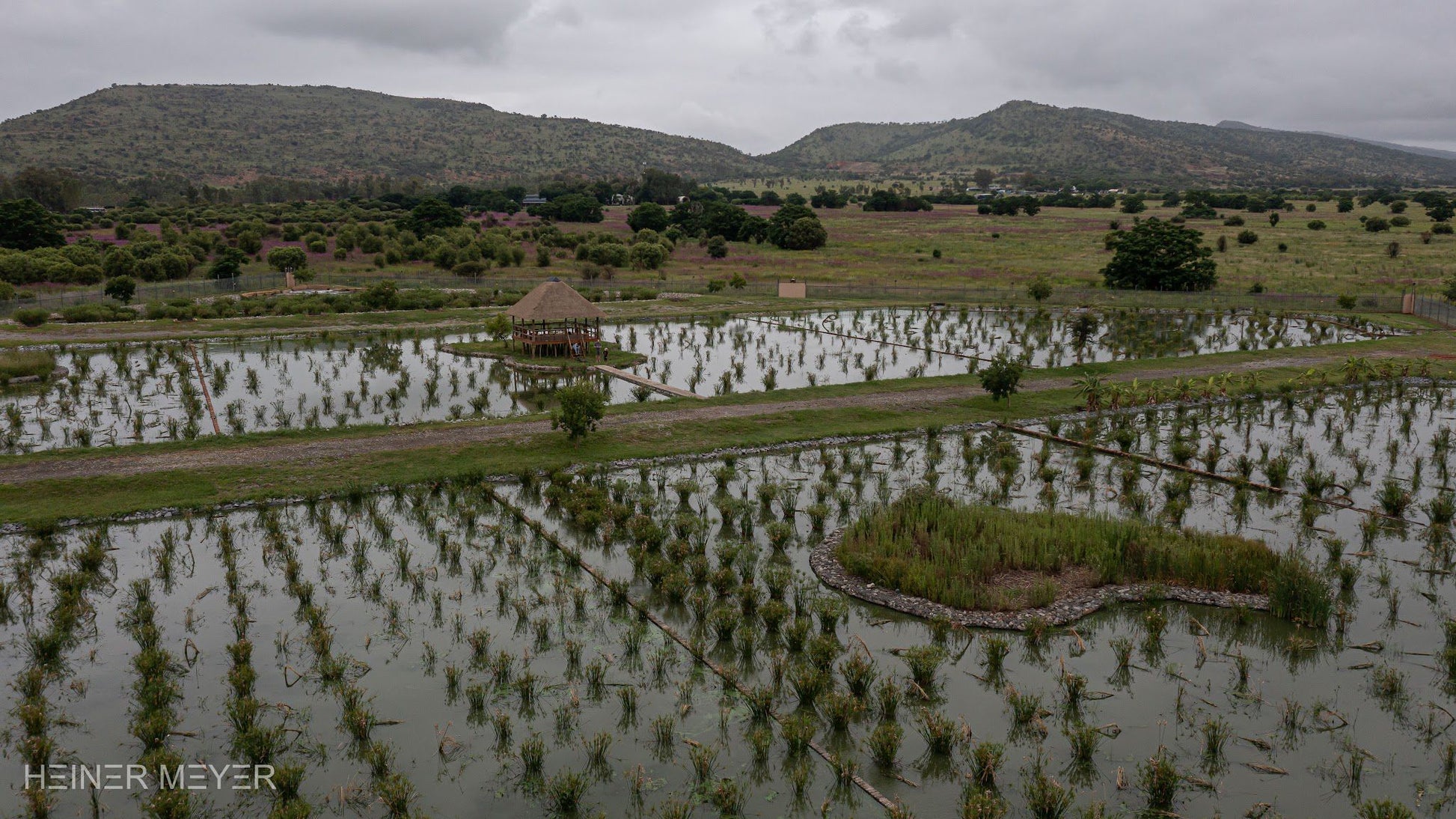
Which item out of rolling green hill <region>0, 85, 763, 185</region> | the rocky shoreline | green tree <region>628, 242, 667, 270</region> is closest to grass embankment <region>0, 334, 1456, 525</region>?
the rocky shoreline

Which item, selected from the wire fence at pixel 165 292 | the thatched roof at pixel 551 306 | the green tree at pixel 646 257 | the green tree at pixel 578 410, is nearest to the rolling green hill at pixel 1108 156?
the green tree at pixel 646 257

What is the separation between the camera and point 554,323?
31609 mm

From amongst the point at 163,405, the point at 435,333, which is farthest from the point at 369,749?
the point at 435,333

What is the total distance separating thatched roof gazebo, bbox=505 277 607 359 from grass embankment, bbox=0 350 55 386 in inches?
498

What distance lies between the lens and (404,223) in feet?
218

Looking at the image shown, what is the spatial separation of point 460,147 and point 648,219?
76721 mm

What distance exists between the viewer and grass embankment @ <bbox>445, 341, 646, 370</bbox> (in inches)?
1133

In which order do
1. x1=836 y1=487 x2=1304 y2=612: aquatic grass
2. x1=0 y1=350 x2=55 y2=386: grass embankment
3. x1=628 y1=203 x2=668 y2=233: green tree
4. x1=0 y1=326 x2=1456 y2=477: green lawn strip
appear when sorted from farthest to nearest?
x1=628 y1=203 x2=668 y2=233: green tree
x1=0 y1=350 x2=55 y2=386: grass embankment
x1=0 y1=326 x2=1456 y2=477: green lawn strip
x1=836 y1=487 x2=1304 y2=612: aquatic grass

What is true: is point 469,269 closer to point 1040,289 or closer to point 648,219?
point 648,219

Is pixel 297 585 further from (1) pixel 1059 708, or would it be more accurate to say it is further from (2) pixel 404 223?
(2) pixel 404 223

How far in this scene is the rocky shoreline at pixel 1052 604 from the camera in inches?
457

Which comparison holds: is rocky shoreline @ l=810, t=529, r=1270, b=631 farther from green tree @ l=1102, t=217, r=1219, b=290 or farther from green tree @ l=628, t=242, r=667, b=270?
green tree @ l=628, t=242, r=667, b=270

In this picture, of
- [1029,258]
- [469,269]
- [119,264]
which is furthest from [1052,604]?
[1029,258]

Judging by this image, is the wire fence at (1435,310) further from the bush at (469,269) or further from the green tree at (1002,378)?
the bush at (469,269)
